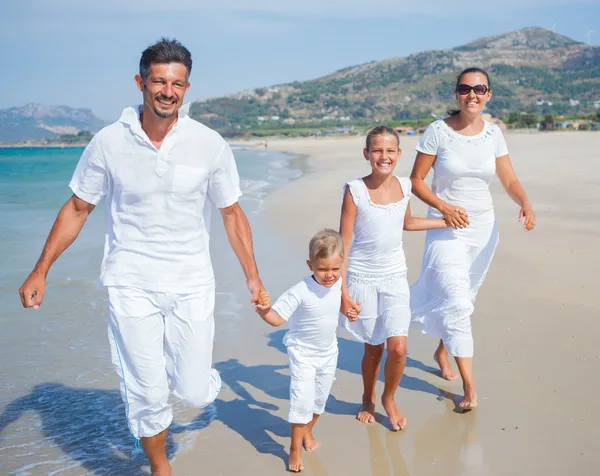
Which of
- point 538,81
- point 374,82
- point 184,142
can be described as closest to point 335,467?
point 184,142

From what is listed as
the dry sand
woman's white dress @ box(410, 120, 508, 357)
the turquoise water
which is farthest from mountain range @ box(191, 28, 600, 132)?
woman's white dress @ box(410, 120, 508, 357)

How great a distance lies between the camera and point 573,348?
211 inches

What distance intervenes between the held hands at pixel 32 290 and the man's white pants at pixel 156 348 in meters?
0.38

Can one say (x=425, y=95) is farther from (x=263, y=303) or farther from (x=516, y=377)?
(x=263, y=303)

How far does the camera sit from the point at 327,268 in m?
3.75

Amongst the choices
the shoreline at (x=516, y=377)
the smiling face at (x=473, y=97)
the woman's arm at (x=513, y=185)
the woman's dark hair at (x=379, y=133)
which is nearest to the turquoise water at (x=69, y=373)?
the shoreline at (x=516, y=377)

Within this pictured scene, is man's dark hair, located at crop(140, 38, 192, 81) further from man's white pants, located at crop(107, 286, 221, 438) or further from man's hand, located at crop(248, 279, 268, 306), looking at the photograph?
man's hand, located at crop(248, 279, 268, 306)

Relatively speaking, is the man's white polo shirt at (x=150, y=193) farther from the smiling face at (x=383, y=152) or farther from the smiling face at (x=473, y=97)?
the smiling face at (x=473, y=97)

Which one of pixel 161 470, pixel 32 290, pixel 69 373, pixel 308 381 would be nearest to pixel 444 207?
pixel 308 381

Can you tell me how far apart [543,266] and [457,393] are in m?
3.74

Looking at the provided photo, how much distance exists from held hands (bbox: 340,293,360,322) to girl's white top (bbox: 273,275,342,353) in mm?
169

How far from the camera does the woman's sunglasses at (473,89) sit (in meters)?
4.64

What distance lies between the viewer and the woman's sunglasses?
15.2 ft

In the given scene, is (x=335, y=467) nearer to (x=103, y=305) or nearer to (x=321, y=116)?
(x=103, y=305)
